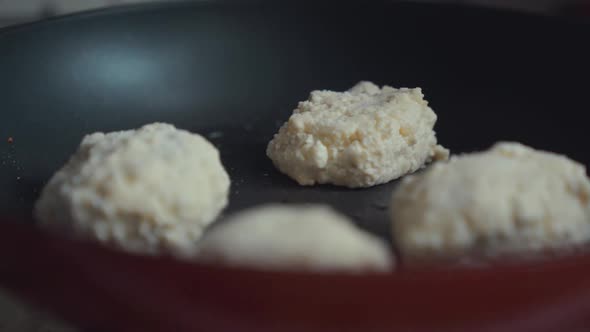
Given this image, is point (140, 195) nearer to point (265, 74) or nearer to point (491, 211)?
point (491, 211)

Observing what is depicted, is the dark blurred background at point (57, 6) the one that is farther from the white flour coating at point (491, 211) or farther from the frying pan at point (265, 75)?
the white flour coating at point (491, 211)

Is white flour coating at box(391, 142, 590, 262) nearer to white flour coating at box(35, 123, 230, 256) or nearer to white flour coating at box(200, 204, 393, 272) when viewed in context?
white flour coating at box(200, 204, 393, 272)

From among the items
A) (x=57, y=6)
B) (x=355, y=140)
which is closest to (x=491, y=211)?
(x=355, y=140)

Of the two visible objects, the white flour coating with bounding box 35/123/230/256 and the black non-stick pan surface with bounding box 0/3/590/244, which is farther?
the black non-stick pan surface with bounding box 0/3/590/244

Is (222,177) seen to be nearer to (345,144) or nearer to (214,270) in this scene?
(345,144)

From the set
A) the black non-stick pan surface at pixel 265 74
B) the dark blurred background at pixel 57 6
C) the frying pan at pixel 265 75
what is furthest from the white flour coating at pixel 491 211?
the dark blurred background at pixel 57 6

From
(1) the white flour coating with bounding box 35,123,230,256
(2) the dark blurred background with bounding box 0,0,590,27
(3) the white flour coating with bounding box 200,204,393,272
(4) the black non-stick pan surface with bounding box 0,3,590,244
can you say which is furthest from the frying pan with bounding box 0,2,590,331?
(2) the dark blurred background with bounding box 0,0,590,27

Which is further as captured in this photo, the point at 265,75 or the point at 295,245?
the point at 265,75
